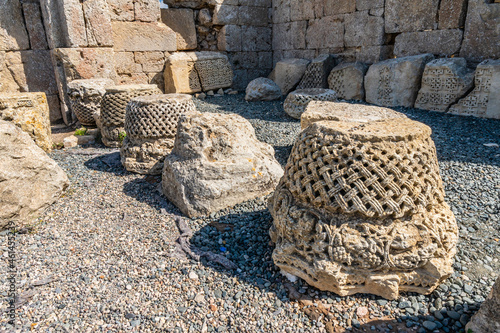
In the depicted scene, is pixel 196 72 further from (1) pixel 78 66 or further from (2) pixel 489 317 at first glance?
(2) pixel 489 317

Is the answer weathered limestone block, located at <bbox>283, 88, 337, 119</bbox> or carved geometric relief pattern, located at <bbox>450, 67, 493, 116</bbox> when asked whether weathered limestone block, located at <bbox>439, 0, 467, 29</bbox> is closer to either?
carved geometric relief pattern, located at <bbox>450, 67, 493, 116</bbox>

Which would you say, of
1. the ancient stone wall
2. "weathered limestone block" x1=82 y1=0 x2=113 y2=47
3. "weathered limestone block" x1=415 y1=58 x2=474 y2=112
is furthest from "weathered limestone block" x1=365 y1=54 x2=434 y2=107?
"weathered limestone block" x1=82 y1=0 x2=113 y2=47

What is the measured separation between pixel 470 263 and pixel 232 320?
1.70 m

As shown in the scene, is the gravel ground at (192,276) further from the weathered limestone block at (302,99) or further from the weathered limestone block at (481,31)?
the weathered limestone block at (481,31)

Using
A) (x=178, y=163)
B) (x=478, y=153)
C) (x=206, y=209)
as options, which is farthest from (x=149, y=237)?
(x=478, y=153)

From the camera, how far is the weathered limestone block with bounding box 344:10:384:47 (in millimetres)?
7109

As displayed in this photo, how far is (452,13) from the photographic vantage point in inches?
235

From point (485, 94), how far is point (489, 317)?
4.84 m

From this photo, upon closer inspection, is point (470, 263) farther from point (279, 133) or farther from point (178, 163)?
point (279, 133)

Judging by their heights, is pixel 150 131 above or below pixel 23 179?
above

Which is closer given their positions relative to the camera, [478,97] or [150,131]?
[150,131]

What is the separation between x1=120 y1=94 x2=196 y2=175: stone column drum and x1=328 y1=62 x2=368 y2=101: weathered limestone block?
438cm

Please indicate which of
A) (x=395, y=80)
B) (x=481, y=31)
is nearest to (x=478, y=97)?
(x=481, y=31)

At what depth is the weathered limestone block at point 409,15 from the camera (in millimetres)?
6301
